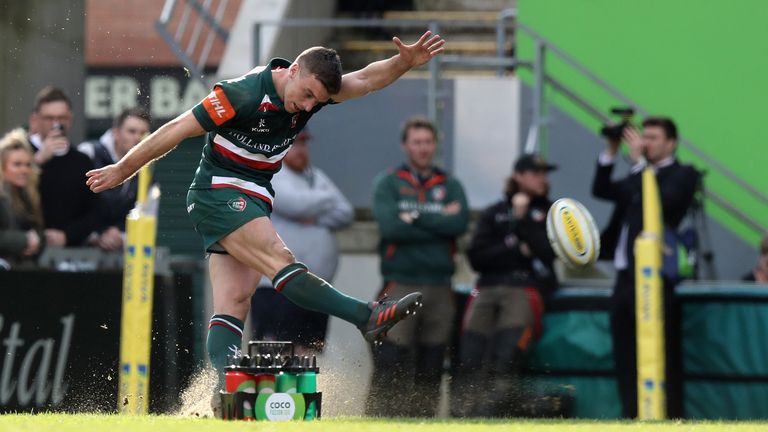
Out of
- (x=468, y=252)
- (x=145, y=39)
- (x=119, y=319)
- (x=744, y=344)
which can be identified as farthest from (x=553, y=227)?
(x=145, y=39)

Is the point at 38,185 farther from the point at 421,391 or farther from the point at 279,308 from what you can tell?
the point at 421,391

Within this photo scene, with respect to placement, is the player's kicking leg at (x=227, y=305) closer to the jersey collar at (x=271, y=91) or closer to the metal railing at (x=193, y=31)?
the jersey collar at (x=271, y=91)

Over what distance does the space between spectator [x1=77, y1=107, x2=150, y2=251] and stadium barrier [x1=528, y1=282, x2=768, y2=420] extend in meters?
3.18

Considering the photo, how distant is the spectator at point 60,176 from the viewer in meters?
10.9

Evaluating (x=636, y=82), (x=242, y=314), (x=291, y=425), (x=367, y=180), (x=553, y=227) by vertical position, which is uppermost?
(x=636, y=82)

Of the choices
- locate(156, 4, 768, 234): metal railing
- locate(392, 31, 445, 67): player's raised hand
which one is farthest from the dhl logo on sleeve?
locate(156, 4, 768, 234): metal railing

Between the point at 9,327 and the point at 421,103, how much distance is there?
14.3ft

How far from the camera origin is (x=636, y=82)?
1446 centimetres

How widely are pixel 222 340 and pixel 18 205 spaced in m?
3.25

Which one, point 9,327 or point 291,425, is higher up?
point 9,327

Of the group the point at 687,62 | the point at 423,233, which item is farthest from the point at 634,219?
the point at 687,62

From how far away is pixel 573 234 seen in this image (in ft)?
31.9

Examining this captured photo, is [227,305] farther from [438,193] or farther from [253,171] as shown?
[438,193]

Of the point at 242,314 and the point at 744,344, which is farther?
the point at 744,344
